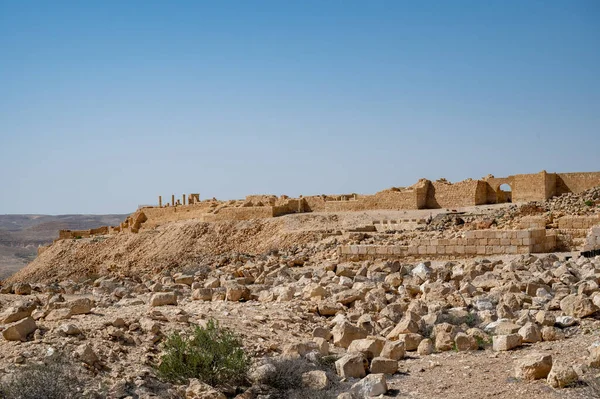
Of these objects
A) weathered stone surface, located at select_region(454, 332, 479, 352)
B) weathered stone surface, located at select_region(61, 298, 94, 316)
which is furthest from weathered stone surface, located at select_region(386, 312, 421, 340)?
weathered stone surface, located at select_region(61, 298, 94, 316)

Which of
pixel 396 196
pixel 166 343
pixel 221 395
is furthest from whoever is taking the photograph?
pixel 396 196

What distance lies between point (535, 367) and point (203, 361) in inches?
119

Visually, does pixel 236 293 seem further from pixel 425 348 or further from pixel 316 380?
pixel 316 380

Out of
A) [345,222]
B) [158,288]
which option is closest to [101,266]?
[345,222]

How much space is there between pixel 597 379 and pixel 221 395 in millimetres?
3169

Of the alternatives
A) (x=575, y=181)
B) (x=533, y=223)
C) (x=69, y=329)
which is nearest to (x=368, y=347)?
(x=69, y=329)

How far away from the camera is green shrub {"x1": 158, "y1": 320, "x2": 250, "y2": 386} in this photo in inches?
233

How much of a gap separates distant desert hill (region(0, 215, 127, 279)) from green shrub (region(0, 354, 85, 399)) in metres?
37.6

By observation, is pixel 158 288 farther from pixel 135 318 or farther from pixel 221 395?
pixel 221 395

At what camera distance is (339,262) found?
16.2 m

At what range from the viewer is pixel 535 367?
5645 mm

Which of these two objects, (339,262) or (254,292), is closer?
(254,292)

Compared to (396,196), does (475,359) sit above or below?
below

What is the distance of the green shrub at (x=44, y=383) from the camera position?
5.04 metres
